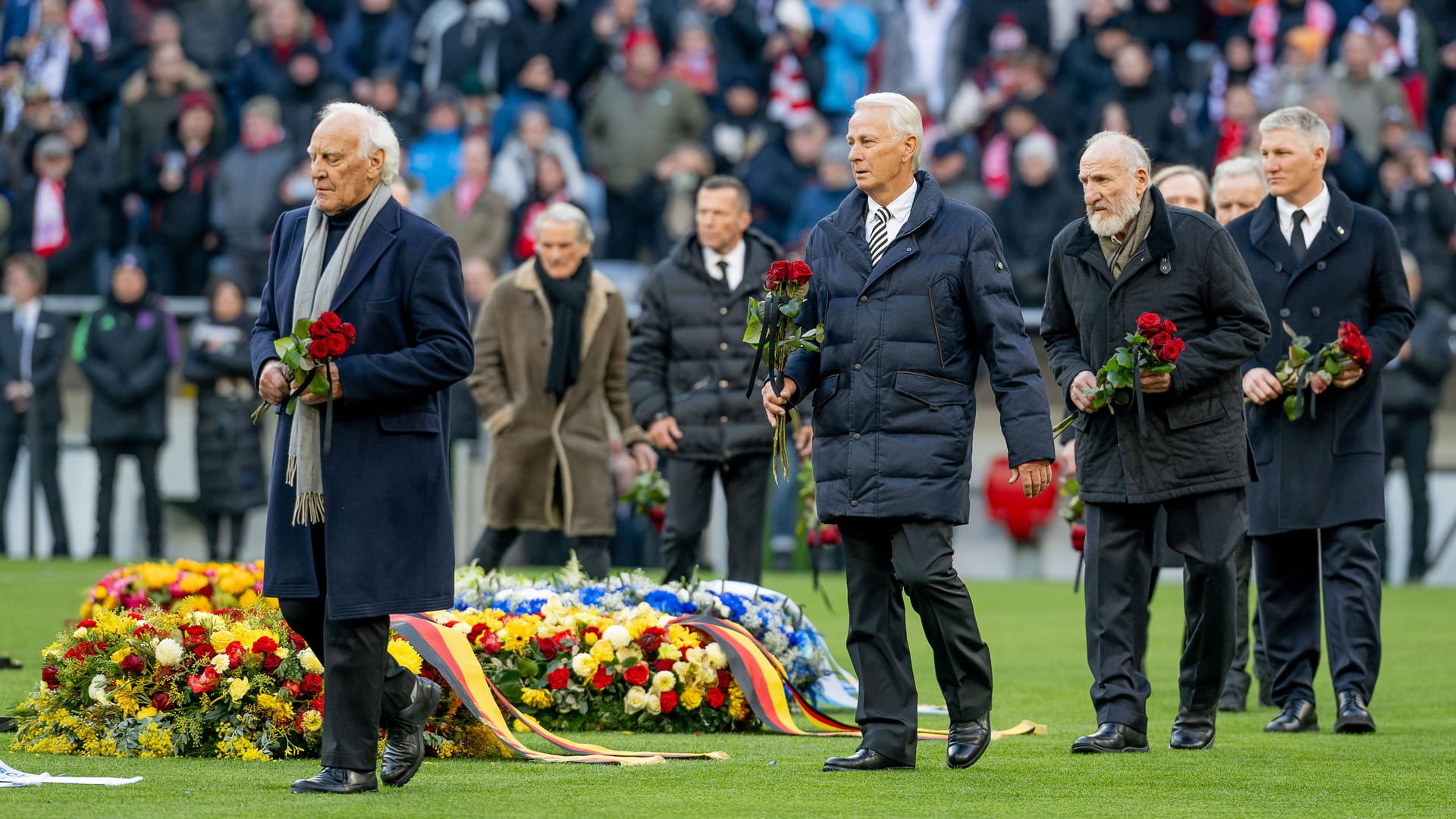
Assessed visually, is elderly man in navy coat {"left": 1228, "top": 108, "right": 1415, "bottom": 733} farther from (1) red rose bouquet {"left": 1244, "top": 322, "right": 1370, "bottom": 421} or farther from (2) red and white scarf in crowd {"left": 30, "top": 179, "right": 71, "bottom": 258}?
(2) red and white scarf in crowd {"left": 30, "top": 179, "right": 71, "bottom": 258}

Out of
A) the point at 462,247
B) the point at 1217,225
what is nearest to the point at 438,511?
the point at 1217,225

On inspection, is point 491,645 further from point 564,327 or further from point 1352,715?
point 1352,715

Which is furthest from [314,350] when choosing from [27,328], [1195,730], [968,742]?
[27,328]

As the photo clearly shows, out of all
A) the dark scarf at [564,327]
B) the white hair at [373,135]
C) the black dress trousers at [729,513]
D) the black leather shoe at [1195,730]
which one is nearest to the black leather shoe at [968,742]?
the black leather shoe at [1195,730]

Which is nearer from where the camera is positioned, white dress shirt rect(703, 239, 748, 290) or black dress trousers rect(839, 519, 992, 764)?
black dress trousers rect(839, 519, 992, 764)

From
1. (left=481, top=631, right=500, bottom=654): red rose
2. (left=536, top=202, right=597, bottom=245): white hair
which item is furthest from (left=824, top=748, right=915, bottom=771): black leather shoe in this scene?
(left=536, top=202, right=597, bottom=245): white hair

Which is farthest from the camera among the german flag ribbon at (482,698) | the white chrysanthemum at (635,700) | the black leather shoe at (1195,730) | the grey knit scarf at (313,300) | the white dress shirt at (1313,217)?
the white dress shirt at (1313,217)

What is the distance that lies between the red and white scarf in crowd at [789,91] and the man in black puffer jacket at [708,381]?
9391 millimetres

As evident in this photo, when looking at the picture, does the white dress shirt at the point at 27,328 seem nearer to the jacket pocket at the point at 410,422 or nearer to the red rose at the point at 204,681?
the red rose at the point at 204,681

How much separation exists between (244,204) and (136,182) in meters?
1.32

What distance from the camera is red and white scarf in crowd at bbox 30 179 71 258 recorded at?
2050cm

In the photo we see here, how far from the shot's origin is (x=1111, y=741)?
779 cm

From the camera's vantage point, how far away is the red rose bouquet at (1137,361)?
301 inches

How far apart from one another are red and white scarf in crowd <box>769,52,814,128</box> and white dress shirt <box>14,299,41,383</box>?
22.1 ft
